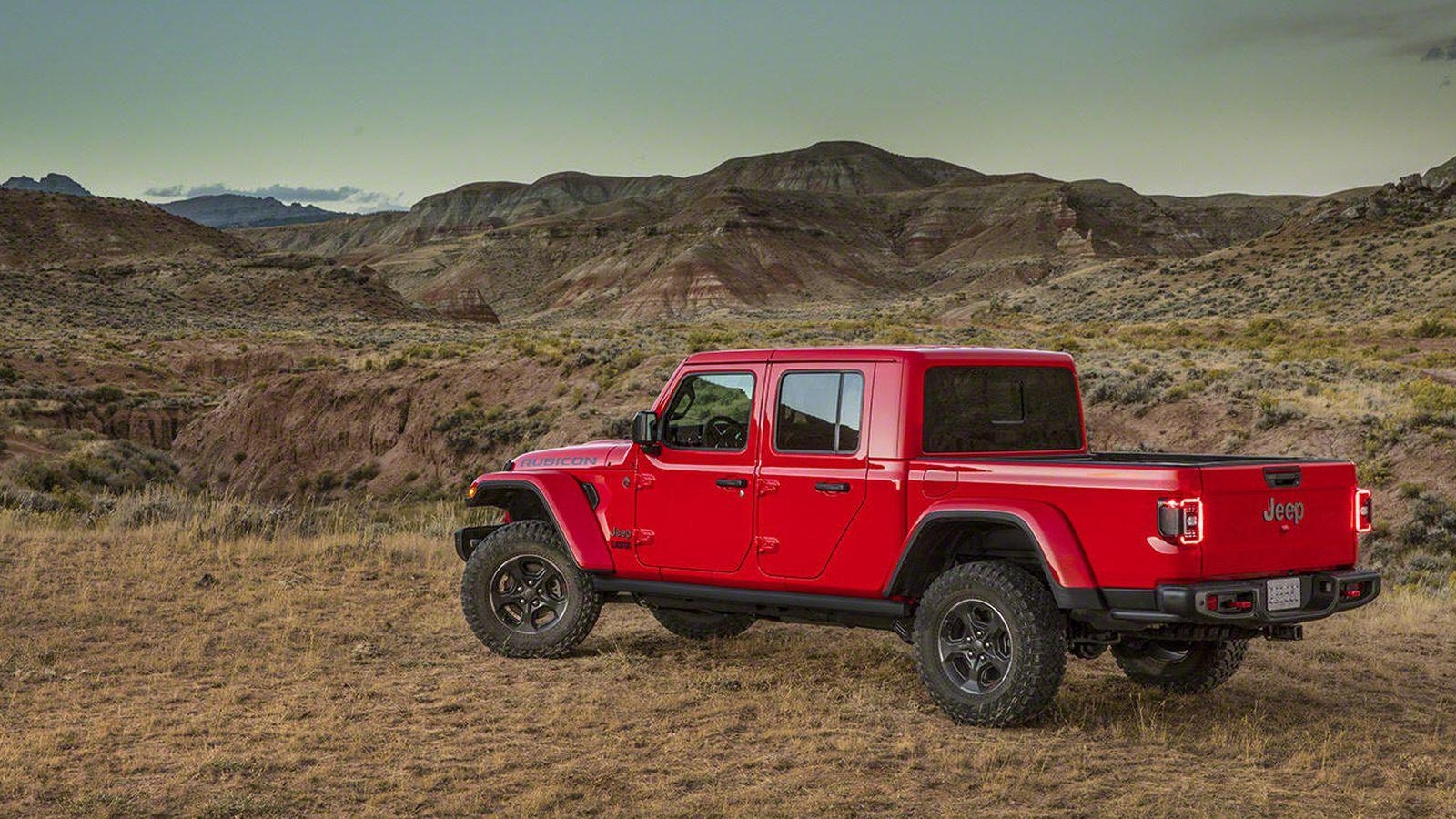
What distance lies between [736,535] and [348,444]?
30558 millimetres

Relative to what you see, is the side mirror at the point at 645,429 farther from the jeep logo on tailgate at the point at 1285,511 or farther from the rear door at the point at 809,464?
the jeep logo on tailgate at the point at 1285,511

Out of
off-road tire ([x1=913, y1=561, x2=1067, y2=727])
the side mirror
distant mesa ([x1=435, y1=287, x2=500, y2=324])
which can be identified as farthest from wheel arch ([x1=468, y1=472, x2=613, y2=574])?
distant mesa ([x1=435, y1=287, x2=500, y2=324])

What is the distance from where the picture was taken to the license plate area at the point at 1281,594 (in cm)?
672

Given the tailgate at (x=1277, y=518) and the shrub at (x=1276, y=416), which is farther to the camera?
the shrub at (x=1276, y=416)

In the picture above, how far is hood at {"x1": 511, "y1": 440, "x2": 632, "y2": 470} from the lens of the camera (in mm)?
9016

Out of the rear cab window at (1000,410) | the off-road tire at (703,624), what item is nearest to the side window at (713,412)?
the rear cab window at (1000,410)

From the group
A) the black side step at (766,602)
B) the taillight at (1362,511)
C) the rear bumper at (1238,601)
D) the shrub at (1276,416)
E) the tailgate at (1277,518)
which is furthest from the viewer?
the shrub at (1276,416)

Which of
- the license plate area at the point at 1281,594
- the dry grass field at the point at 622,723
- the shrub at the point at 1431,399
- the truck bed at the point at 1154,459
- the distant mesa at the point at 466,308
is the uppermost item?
the distant mesa at the point at 466,308

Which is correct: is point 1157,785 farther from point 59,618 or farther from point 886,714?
point 59,618

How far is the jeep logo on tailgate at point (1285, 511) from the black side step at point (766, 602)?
2.04 m

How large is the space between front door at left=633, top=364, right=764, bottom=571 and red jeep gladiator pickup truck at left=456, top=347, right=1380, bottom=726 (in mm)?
15

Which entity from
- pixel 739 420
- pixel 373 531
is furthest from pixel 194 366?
pixel 739 420

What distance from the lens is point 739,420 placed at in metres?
8.45

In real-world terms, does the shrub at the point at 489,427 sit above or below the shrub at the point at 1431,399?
below
